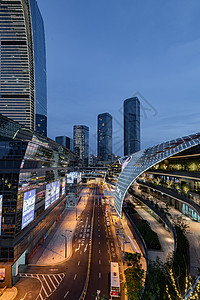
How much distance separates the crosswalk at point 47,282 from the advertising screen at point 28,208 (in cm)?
1006

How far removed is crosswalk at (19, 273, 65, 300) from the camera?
86.0 ft

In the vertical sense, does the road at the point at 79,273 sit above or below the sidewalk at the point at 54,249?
above

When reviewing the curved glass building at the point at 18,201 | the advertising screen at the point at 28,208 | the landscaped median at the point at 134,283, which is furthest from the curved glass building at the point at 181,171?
the advertising screen at the point at 28,208

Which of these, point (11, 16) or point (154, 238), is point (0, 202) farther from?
point (11, 16)

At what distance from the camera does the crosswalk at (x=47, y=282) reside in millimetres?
26203

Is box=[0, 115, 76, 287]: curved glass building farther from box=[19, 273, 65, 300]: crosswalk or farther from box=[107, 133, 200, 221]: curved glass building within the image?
box=[107, 133, 200, 221]: curved glass building

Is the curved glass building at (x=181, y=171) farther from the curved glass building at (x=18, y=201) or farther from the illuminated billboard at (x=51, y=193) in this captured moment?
the curved glass building at (x=18, y=201)

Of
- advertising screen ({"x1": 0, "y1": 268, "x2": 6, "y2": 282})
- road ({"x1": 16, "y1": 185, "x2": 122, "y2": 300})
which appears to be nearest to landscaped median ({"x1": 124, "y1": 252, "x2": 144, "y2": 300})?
road ({"x1": 16, "y1": 185, "x2": 122, "y2": 300})

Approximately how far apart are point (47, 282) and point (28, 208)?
1405cm

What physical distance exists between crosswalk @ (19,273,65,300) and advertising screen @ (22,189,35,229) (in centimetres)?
1006

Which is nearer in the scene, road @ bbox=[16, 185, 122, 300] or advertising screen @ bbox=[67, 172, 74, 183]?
road @ bbox=[16, 185, 122, 300]

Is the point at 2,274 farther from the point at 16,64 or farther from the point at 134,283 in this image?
the point at 16,64

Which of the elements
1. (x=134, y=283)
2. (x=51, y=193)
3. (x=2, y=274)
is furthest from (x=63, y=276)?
(x=51, y=193)

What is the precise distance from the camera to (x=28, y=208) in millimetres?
33594
